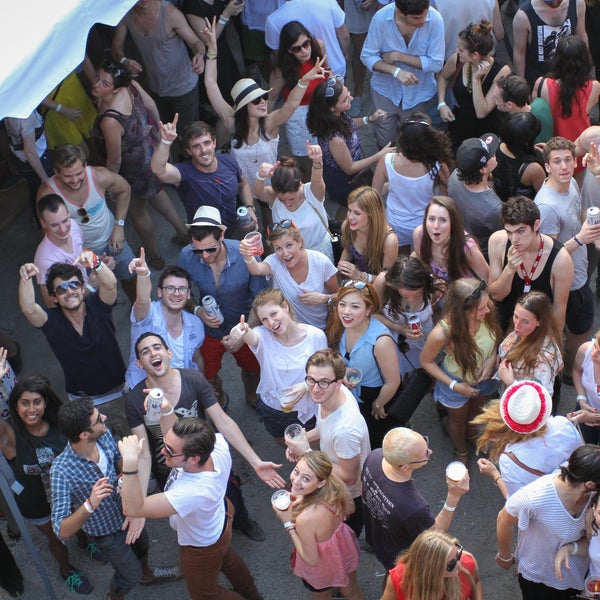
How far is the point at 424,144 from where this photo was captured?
220 inches

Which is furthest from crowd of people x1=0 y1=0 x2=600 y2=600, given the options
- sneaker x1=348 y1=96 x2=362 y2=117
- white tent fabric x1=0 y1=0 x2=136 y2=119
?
sneaker x1=348 y1=96 x2=362 y2=117

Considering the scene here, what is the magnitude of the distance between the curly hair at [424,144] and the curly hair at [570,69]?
3.33 feet

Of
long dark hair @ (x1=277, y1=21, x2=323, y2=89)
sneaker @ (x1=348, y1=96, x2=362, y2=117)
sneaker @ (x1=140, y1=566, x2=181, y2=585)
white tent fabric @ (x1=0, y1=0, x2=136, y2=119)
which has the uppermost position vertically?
white tent fabric @ (x1=0, y1=0, x2=136, y2=119)

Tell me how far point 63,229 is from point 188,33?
2.41m

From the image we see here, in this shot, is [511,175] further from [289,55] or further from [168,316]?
[168,316]

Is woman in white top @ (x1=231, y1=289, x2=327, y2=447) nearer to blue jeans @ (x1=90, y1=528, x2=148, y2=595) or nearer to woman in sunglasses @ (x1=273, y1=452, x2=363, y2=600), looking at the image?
woman in sunglasses @ (x1=273, y1=452, x2=363, y2=600)

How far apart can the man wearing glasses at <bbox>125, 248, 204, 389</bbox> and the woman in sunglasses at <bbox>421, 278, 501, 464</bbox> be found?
143 centimetres

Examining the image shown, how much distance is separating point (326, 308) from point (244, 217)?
33.8 inches

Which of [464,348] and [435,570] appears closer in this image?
[435,570]

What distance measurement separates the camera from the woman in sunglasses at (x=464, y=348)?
15.5 ft

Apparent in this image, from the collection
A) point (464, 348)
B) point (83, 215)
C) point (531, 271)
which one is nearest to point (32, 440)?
point (83, 215)

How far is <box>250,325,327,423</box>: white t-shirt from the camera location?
4902 mm

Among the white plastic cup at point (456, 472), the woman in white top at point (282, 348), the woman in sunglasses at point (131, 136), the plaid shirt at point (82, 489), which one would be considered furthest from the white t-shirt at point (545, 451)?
the woman in sunglasses at point (131, 136)

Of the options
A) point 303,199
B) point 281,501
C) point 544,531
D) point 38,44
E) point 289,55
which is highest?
point 38,44
